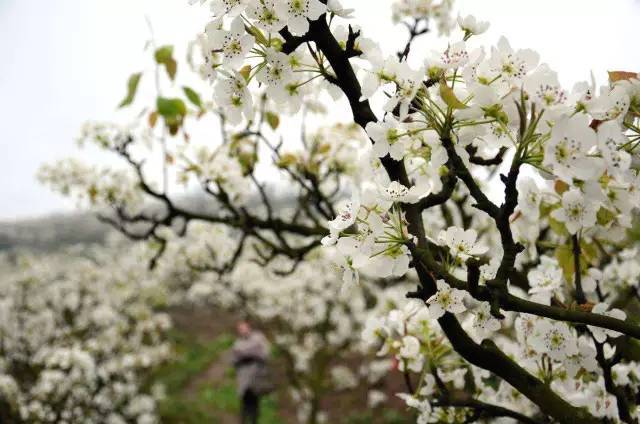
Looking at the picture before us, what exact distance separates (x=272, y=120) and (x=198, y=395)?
11540mm

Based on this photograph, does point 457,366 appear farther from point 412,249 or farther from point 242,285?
point 242,285

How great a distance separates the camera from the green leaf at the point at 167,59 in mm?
2072

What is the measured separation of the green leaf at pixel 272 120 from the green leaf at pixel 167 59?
19.6 inches

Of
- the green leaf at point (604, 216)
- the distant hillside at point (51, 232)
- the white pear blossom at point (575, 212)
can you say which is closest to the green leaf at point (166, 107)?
the white pear blossom at point (575, 212)

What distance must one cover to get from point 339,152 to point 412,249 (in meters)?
2.55

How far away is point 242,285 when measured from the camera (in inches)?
464

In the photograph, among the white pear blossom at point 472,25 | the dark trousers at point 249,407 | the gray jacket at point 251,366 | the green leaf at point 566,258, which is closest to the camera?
the white pear blossom at point 472,25

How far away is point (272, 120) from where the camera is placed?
2.44 m

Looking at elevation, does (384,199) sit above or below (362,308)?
below

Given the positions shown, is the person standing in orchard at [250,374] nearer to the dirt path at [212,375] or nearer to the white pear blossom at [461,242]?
the dirt path at [212,375]

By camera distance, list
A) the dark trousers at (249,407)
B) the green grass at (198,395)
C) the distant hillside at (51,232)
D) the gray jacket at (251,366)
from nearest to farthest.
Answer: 1. the gray jacket at (251,366)
2. the dark trousers at (249,407)
3. the green grass at (198,395)
4. the distant hillside at (51,232)

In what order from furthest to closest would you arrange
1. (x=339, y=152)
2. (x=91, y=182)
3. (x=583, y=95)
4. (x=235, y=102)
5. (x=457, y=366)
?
1. (x=91, y=182)
2. (x=339, y=152)
3. (x=457, y=366)
4. (x=235, y=102)
5. (x=583, y=95)

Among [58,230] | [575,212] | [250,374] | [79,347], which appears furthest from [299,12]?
[58,230]

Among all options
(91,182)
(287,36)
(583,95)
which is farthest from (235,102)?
(91,182)
